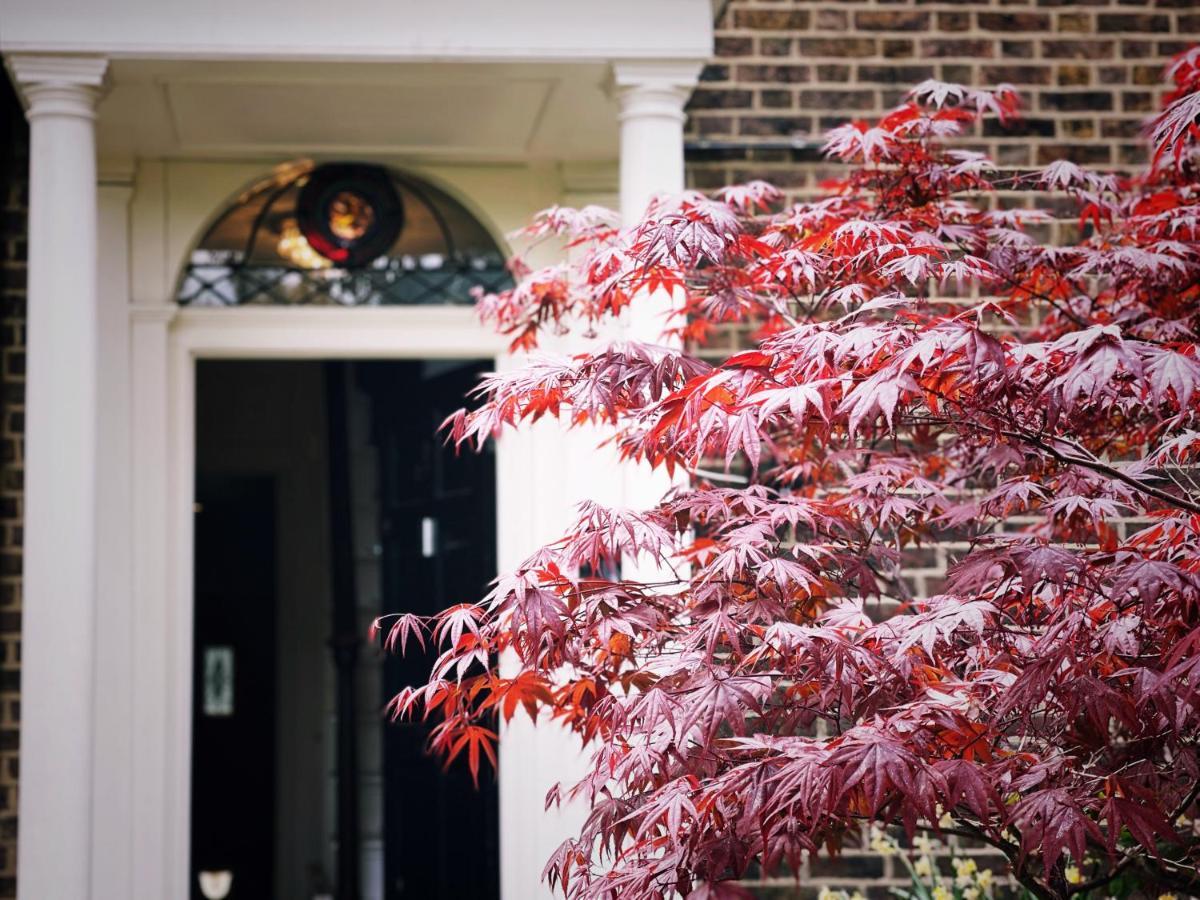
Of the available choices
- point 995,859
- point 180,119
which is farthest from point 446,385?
point 995,859

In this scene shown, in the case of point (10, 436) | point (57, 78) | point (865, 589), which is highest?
point (57, 78)

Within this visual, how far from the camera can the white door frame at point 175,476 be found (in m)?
4.54

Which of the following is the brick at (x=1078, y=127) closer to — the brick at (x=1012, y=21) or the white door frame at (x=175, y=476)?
the brick at (x=1012, y=21)

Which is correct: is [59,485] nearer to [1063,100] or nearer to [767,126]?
[767,126]

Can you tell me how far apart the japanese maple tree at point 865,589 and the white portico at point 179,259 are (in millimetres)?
876

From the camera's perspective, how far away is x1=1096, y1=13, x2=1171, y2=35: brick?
188 inches

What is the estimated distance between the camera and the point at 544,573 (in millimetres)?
2668

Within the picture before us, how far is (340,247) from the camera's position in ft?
16.0

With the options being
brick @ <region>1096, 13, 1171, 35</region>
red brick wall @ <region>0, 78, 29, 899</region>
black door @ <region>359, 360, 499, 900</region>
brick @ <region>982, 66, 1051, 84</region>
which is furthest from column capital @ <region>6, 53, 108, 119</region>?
brick @ <region>1096, 13, 1171, 35</region>

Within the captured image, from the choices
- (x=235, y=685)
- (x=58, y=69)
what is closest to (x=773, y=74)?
(x=58, y=69)

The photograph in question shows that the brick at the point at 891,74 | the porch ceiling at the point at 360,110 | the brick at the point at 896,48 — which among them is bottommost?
the porch ceiling at the point at 360,110

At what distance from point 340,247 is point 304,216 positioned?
0.18m

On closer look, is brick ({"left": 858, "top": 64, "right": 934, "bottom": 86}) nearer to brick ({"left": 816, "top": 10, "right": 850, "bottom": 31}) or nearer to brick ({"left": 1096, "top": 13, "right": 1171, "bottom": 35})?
brick ({"left": 816, "top": 10, "right": 850, "bottom": 31})

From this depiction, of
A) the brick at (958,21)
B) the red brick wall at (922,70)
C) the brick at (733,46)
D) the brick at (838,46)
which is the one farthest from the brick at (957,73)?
the brick at (733,46)
